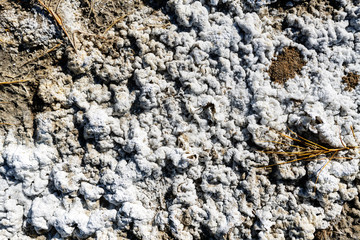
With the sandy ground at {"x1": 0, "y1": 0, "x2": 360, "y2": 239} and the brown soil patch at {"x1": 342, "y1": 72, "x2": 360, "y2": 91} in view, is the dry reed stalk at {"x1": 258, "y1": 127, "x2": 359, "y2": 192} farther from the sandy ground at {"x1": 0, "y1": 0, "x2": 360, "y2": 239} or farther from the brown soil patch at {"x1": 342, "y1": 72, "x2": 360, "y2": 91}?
the brown soil patch at {"x1": 342, "y1": 72, "x2": 360, "y2": 91}

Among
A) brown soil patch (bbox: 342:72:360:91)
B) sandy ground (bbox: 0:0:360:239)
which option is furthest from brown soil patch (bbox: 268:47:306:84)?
brown soil patch (bbox: 342:72:360:91)

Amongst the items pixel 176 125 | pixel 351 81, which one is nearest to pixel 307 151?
pixel 351 81

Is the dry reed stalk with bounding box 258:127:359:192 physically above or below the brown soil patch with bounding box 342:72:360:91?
below

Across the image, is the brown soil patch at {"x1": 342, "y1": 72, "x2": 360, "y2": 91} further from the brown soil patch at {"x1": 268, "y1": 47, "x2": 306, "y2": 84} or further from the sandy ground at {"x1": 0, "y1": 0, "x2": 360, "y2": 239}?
the brown soil patch at {"x1": 268, "y1": 47, "x2": 306, "y2": 84}

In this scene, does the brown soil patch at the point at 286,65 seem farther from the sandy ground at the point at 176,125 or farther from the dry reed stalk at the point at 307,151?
A: the dry reed stalk at the point at 307,151

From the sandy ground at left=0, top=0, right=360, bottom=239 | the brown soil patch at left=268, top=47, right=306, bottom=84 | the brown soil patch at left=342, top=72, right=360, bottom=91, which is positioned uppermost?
the brown soil patch at left=342, top=72, right=360, bottom=91

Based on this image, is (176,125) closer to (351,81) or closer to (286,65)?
(286,65)
